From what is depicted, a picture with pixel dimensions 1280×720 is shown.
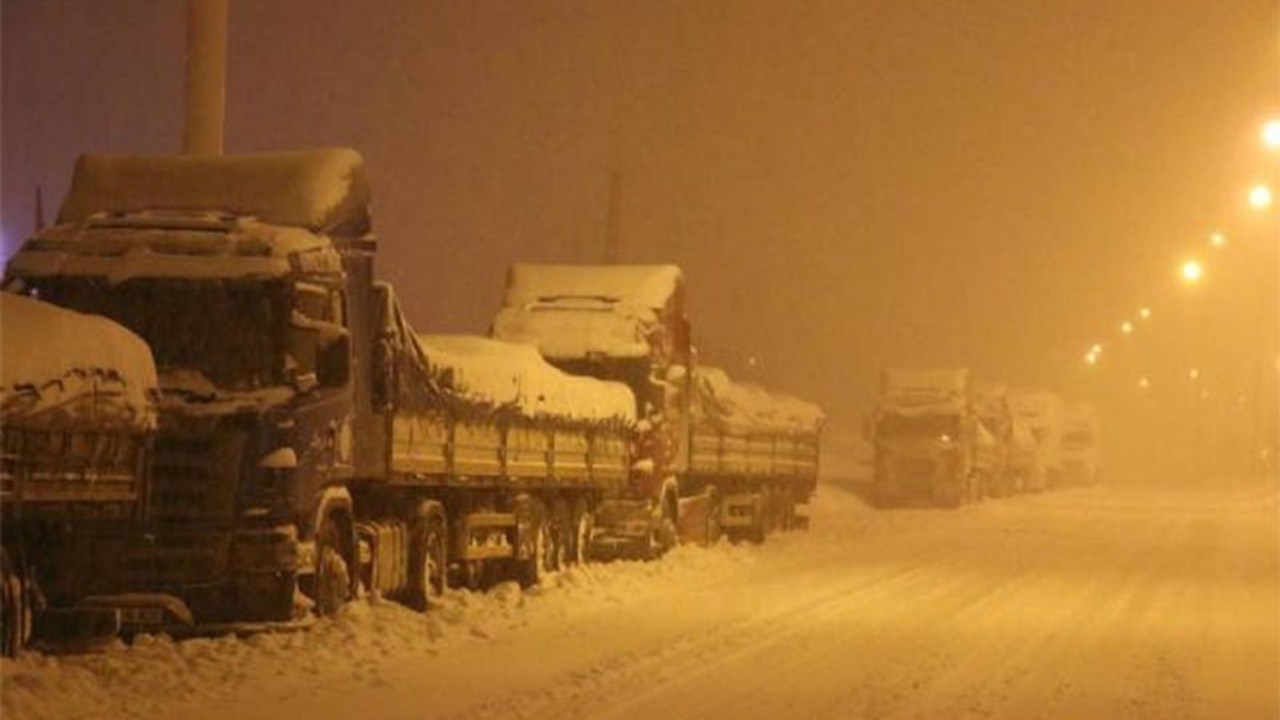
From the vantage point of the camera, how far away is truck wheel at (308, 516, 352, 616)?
714 inches

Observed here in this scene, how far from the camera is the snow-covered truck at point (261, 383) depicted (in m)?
17.0

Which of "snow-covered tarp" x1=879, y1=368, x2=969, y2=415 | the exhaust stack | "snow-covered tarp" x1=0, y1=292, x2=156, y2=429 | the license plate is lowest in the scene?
the license plate

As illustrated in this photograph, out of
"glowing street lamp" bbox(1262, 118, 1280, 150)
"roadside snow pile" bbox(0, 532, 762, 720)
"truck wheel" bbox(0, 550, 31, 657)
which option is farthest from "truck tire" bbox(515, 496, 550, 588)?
"glowing street lamp" bbox(1262, 118, 1280, 150)

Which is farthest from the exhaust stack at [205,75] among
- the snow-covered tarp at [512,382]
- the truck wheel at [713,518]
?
the truck wheel at [713,518]

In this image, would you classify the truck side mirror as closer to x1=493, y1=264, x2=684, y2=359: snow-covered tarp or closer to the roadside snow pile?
the roadside snow pile

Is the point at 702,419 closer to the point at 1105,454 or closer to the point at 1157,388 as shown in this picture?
the point at 1105,454

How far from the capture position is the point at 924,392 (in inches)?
2370

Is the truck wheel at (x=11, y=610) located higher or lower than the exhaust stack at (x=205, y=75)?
lower

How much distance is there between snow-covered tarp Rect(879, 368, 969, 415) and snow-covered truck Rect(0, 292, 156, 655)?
4475cm

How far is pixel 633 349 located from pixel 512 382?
7.05 metres

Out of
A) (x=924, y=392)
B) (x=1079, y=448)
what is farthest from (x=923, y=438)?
(x=1079, y=448)

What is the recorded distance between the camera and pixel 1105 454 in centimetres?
13400

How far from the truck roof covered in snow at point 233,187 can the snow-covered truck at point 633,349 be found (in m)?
10.5

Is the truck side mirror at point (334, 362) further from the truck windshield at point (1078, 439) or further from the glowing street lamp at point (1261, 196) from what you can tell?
the truck windshield at point (1078, 439)
